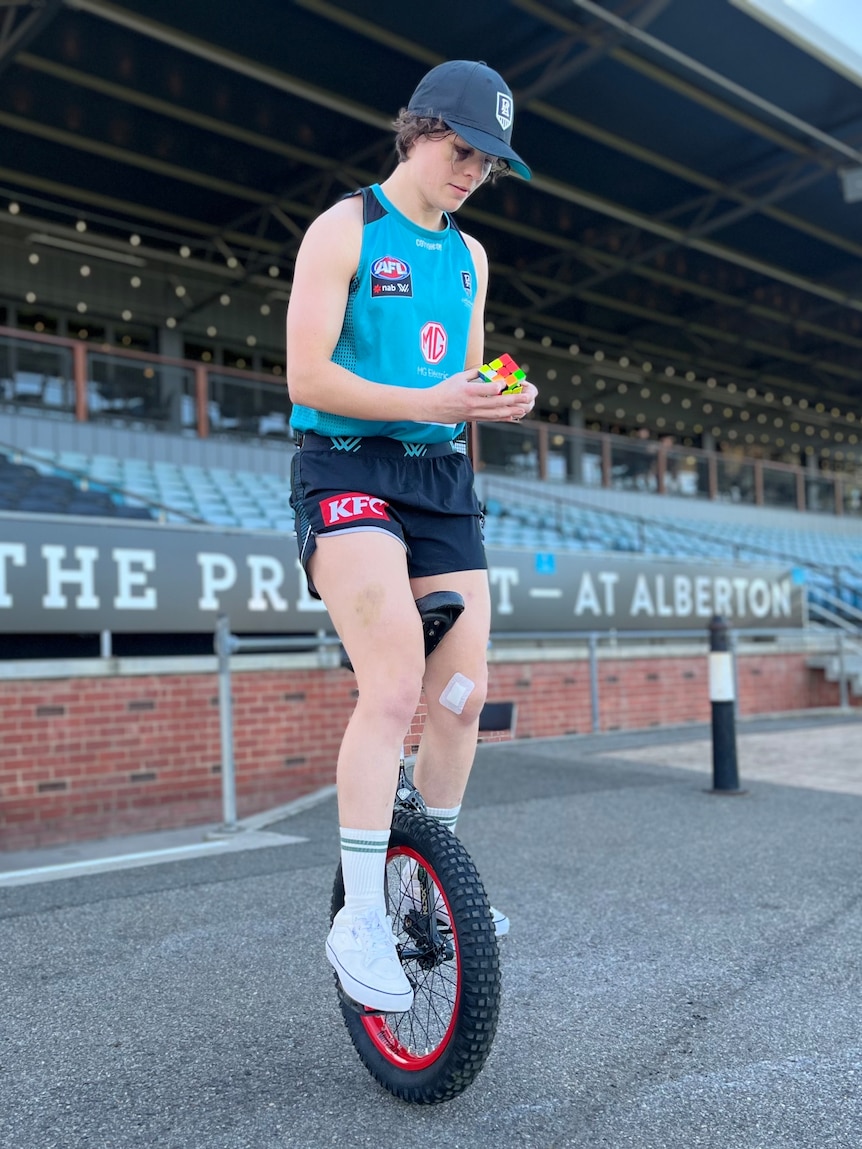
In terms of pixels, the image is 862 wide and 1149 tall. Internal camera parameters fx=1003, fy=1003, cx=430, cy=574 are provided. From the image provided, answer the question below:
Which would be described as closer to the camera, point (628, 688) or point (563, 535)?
point (628, 688)

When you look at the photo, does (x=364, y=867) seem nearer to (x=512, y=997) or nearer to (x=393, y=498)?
(x=393, y=498)

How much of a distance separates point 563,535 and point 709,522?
164 inches

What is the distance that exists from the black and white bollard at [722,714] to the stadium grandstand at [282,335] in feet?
4.09

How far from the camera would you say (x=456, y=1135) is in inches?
70.1

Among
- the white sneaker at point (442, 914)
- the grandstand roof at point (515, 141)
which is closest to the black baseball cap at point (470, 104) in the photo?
the white sneaker at point (442, 914)

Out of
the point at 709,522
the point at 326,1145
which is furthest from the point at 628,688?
the point at 326,1145

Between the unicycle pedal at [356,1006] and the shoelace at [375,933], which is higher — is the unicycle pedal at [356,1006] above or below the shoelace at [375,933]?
below

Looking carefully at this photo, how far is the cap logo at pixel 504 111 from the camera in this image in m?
1.98

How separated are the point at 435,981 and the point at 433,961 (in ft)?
0.14

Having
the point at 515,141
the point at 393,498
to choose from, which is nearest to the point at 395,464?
the point at 393,498

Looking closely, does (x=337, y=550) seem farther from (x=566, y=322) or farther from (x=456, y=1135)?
(x=566, y=322)

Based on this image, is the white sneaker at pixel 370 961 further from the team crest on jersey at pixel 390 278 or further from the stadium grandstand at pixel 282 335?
the team crest on jersey at pixel 390 278

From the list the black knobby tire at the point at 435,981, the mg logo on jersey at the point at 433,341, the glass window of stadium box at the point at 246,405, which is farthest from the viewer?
the glass window of stadium box at the point at 246,405

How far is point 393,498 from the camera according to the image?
6.49 ft
